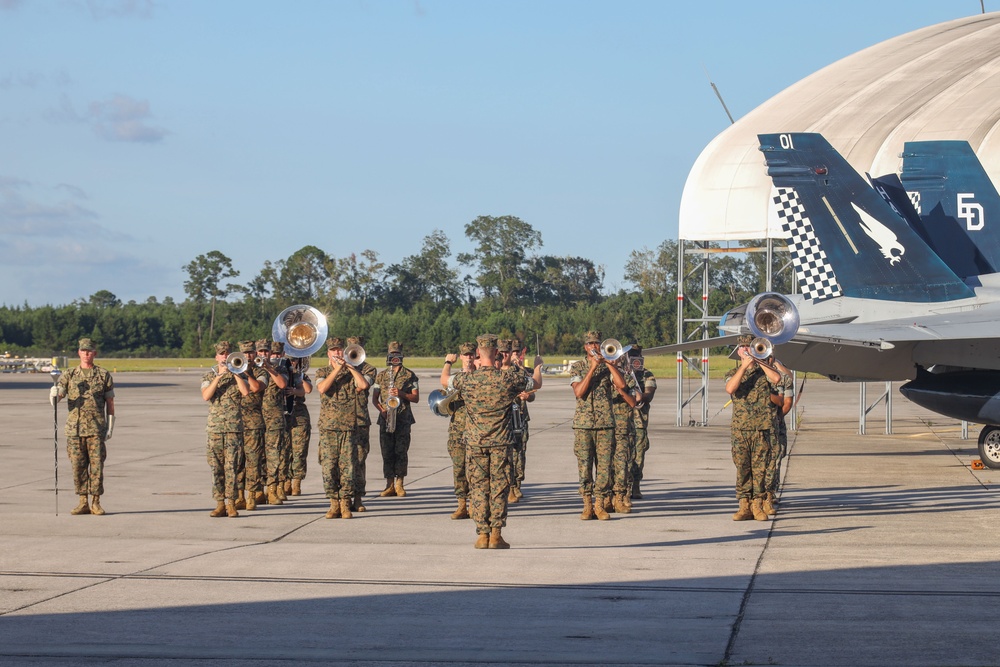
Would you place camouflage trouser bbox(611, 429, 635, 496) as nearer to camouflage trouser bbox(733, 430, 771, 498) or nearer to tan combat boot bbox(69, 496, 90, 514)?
camouflage trouser bbox(733, 430, 771, 498)

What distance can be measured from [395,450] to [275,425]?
A: 1679mm

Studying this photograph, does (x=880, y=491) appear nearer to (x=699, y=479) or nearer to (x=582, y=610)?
(x=699, y=479)

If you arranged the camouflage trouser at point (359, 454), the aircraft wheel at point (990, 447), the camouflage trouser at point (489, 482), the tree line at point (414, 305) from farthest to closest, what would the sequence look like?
the tree line at point (414, 305) → the aircraft wheel at point (990, 447) → the camouflage trouser at point (359, 454) → the camouflage trouser at point (489, 482)

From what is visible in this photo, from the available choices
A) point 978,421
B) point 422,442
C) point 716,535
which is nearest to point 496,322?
point 422,442

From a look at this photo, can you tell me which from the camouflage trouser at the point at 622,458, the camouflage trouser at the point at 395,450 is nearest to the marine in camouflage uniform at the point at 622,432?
the camouflage trouser at the point at 622,458

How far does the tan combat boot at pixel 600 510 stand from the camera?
1269cm

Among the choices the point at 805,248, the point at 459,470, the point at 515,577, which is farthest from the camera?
the point at 805,248

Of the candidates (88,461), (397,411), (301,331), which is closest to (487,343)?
(301,331)

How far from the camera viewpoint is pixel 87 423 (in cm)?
1295

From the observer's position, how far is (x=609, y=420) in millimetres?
12562

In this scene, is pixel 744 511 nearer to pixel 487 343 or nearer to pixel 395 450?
pixel 487 343

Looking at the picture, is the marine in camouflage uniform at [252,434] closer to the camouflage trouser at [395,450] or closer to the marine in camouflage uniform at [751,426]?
the camouflage trouser at [395,450]

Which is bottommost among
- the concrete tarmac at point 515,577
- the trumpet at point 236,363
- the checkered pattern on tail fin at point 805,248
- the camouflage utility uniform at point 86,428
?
the concrete tarmac at point 515,577

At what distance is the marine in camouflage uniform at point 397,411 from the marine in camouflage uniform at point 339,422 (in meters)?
1.50
